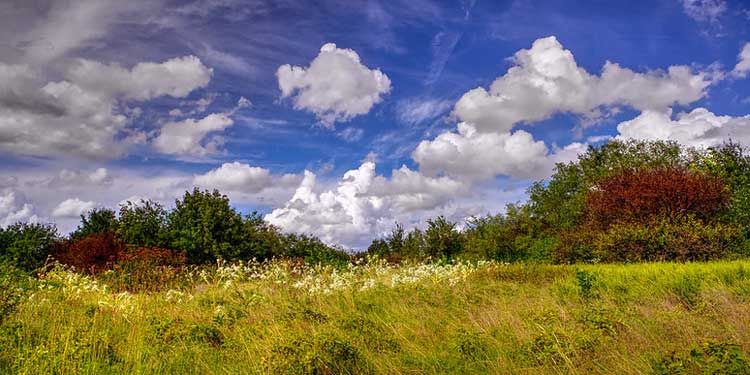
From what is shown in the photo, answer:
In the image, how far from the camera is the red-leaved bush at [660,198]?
17766 mm

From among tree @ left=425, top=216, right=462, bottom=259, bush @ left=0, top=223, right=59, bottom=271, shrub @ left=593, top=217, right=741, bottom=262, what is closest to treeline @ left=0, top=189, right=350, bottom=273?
bush @ left=0, top=223, right=59, bottom=271

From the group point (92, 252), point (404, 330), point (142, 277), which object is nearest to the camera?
point (404, 330)

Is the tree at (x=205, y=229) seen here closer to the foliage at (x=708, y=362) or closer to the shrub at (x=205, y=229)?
the shrub at (x=205, y=229)

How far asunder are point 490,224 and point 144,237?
1459 cm

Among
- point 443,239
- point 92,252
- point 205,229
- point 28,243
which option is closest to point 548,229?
point 443,239

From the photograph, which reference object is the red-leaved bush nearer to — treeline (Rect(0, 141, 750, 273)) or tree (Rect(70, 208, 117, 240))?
treeline (Rect(0, 141, 750, 273))

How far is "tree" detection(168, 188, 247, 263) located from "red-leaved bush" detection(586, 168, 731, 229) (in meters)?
14.0

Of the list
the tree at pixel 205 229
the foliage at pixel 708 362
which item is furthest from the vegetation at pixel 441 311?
the tree at pixel 205 229

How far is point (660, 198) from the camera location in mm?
17859

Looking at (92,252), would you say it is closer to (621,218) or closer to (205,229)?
(205,229)

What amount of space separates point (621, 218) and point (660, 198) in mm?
1375

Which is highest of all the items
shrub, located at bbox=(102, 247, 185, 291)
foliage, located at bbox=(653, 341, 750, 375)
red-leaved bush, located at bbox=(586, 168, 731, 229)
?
red-leaved bush, located at bbox=(586, 168, 731, 229)

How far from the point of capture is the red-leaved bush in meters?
17.8

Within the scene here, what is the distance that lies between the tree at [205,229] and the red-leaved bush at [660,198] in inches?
552
